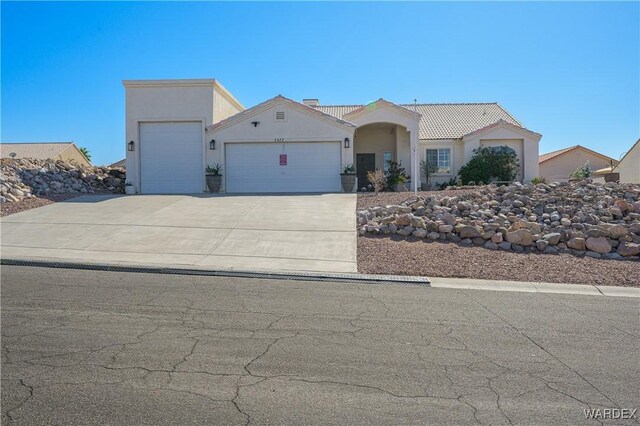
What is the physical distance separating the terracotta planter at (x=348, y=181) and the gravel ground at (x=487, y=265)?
30.8 feet

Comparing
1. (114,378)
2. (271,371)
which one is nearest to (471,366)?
(271,371)

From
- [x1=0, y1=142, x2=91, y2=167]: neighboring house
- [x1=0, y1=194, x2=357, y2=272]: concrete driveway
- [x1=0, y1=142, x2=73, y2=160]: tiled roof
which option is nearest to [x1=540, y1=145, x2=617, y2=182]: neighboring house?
[x1=0, y1=194, x2=357, y2=272]: concrete driveway

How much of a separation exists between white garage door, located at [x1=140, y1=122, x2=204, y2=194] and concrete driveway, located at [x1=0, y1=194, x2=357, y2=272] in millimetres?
4023

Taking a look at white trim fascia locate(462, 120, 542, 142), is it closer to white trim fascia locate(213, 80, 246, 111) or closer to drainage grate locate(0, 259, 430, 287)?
white trim fascia locate(213, 80, 246, 111)

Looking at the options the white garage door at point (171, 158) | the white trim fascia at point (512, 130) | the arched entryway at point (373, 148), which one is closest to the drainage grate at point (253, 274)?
the white garage door at point (171, 158)

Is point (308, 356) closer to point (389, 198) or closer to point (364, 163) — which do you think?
point (389, 198)

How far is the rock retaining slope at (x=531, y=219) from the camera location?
434 inches

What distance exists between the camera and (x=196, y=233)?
42.6ft

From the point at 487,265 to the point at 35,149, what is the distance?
54474mm

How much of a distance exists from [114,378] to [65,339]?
1.38 meters

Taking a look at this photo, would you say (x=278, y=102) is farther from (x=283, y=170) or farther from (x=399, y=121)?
(x=399, y=121)

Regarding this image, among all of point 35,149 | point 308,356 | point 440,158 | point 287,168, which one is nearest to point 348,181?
point 287,168

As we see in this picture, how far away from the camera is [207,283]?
26.9 feet

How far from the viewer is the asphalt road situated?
146 inches
